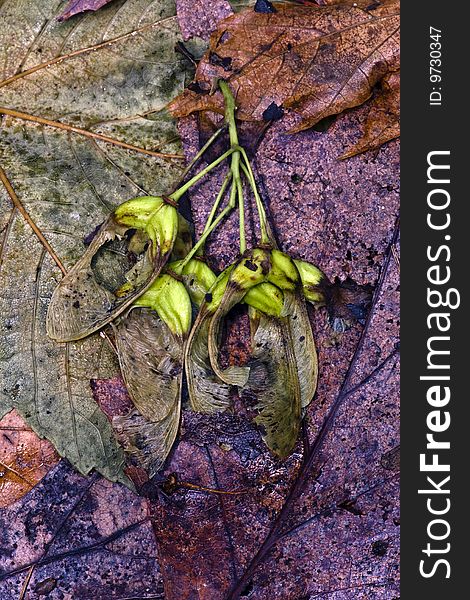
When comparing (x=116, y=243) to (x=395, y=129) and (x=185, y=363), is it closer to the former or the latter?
(x=185, y=363)

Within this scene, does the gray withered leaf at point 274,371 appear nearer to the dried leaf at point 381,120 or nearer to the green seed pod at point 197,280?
the green seed pod at point 197,280

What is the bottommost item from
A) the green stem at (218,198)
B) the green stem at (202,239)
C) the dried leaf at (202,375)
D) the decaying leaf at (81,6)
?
the dried leaf at (202,375)

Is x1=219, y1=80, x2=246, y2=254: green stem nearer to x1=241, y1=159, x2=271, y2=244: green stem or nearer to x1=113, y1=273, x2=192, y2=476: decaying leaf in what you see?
x1=241, y1=159, x2=271, y2=244: green stem

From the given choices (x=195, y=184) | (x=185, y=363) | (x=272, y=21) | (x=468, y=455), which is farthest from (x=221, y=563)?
(x=272, y=21)

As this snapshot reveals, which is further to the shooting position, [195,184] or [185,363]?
[195,184]

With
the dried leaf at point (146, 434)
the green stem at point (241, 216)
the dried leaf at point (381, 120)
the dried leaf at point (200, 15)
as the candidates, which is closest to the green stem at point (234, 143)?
the green stem at point (241, 216)

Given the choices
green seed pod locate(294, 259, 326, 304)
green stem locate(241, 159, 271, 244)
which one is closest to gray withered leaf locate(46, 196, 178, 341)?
green stem locate(241, 159, 271, 244)
